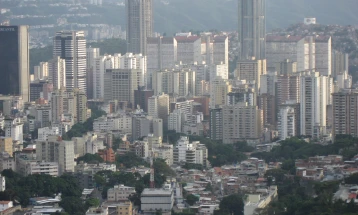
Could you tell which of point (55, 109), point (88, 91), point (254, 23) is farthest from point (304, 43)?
point (55, 109)

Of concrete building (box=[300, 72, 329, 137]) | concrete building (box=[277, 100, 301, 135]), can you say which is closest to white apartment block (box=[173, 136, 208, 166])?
concrete building (box=[277, 100, 301, 135])

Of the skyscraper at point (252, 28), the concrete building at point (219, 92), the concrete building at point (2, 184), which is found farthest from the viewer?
the skyscraper at point (252, 28)

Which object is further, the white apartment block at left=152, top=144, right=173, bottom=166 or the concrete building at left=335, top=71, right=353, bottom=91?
the concrete building at left=335, top=71, right=353, bottom=91

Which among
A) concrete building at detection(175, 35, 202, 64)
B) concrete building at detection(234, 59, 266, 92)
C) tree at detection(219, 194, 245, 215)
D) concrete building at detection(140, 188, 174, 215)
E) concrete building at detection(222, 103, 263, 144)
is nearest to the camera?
tree at detection(219, 194, 245, 215)

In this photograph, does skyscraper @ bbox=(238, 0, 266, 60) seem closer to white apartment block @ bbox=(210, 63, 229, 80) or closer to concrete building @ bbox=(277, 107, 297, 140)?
white apartment block @ bbox=(210, 63, 229, 80)

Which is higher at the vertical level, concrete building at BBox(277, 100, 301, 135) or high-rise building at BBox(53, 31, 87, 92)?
high-rise building at BBox(53, 31, 87, 92)

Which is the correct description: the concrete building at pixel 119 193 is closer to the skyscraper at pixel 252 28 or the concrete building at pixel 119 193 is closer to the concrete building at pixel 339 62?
the concrete building at pixel 339 62

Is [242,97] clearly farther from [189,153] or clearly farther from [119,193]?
[119,193]

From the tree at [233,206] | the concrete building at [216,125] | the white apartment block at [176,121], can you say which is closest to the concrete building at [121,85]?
the white apartment block at [176,121]
